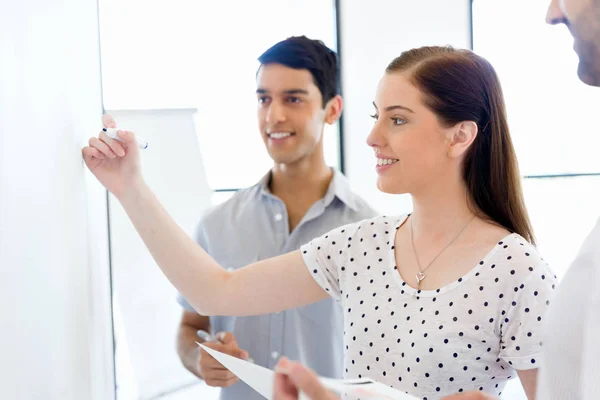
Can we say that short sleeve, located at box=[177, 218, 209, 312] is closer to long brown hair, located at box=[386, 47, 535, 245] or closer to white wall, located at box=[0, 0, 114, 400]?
white wall, located at box=[0, 0, 114, 400]

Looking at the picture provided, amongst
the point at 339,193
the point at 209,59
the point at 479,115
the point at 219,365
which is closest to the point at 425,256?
the point at 479,115

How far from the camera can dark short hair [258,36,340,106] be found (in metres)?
1.97

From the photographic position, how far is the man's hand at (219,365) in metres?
1.65

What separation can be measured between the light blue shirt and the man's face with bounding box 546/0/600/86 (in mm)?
1080

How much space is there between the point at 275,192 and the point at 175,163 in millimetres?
586

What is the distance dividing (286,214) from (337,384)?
1.10m

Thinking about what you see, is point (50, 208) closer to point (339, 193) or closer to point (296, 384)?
point (296, 384)

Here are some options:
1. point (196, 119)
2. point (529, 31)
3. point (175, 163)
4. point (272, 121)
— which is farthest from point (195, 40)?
point (529, 31)

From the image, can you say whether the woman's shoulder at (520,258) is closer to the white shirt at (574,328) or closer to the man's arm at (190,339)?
the white shirt at (574,328)

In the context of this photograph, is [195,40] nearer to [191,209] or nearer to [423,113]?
[191,209]

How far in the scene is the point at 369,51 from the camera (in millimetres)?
4098

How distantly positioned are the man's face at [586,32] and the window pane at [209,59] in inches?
58.8

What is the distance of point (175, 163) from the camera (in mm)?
2457

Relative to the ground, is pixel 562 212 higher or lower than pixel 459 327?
lower
